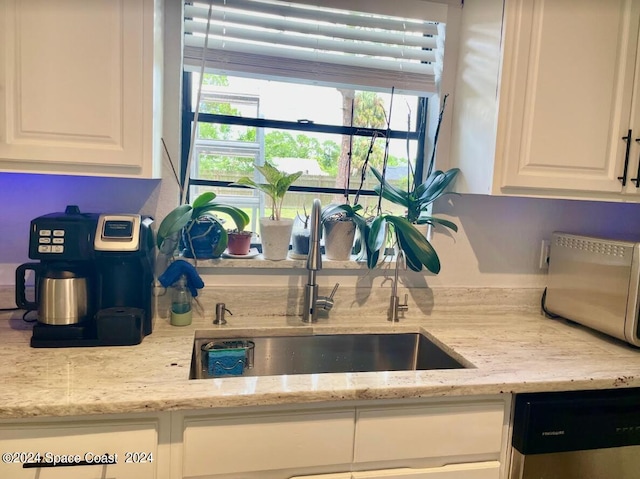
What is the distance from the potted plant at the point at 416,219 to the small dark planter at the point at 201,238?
0.56 m

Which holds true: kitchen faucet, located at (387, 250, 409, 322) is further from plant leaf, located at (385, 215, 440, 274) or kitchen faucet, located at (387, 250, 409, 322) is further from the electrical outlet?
the electrical outlet

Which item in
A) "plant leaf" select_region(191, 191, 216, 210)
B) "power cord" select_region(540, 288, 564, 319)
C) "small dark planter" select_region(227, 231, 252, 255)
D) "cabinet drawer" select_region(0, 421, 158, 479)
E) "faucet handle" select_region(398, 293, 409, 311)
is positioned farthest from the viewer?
"power cord" select_region(540, 288, 564, 319)

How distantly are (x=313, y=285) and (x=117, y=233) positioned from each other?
2.23 ft

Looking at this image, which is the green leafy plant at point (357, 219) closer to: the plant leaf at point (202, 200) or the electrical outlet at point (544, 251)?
the plant leaf at point (202, 200)

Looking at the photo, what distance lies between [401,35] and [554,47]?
0.56 meters

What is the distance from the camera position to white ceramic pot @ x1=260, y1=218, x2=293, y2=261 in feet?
5.54

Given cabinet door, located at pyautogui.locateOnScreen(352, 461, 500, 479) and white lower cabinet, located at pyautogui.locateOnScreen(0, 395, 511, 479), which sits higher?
white lower cabinet, located at pyautogui.locateOnScreen(0, 395, 511, 479)

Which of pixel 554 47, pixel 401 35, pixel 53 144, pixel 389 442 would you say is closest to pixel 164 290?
pixel 53 144

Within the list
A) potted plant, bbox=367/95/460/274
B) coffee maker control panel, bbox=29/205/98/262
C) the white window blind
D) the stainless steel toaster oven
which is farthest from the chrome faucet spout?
the stainless steel toaster oven

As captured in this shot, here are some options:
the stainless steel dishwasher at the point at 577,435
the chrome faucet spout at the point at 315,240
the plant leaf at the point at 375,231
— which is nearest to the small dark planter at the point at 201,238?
the chrome faucet spout at the point at 315,240

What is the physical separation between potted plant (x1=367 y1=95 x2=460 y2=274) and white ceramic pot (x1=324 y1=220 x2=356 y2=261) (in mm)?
103

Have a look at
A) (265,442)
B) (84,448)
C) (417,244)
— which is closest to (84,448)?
(84,448)

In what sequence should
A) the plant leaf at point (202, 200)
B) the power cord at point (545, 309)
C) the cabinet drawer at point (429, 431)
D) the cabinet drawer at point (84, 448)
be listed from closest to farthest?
1. the cabinet drawer at point (84, 448)
2. the cabinet drawer at point (429, 431)
3. the plant leaf at point (202, 200)
4. the power cord at point (545, 309)

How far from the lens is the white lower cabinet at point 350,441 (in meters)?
1.12
